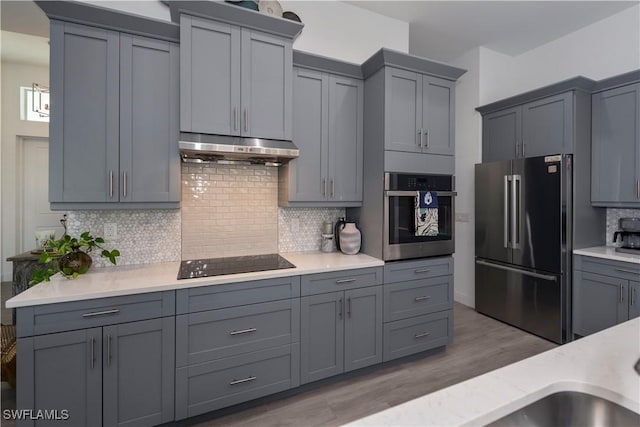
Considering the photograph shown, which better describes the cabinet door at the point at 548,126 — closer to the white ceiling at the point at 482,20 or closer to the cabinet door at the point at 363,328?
the white ceiling at the point at 482,20

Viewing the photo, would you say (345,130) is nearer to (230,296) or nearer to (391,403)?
(230,296)

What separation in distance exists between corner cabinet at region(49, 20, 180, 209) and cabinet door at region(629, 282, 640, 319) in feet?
12.5

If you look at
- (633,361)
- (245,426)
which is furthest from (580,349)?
(245,426)

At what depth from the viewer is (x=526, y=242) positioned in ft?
10.3

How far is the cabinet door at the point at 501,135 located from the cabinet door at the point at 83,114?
3876mm

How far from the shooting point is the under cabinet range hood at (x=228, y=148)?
2.01 metres

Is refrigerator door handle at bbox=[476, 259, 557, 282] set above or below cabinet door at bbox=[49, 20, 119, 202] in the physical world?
below

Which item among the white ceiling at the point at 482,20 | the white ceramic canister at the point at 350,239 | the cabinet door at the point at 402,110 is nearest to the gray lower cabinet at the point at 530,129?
the white ceiling at the point at 482,20

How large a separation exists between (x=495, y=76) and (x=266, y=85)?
3311mm

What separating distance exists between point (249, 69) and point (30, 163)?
4722mm

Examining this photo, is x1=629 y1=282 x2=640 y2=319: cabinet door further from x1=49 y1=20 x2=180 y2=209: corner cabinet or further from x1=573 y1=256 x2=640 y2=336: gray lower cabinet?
→ x1=49 y1=20 x2=180 y2=209: corner cabinet

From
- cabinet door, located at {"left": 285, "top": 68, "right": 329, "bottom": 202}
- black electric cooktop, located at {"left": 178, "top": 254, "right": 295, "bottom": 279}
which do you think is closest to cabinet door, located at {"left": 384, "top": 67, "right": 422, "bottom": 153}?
cabinet door, located at {"left": 285, "top": 68, "right": 329, "bottom": 202}

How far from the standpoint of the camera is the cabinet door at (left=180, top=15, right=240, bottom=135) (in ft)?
6.76

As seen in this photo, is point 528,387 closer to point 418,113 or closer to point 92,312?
point 92,312
